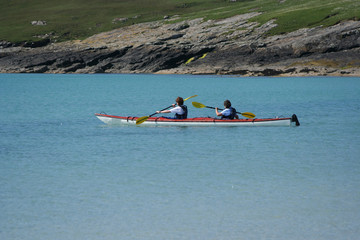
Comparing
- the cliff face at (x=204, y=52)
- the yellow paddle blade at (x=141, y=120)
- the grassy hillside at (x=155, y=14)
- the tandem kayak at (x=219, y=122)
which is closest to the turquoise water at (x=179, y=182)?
the tandem kayak at (x=219, y=122)

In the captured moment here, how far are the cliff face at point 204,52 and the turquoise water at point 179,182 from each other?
6395cm

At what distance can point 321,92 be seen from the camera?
6084cm

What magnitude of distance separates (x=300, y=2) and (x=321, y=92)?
9188cm

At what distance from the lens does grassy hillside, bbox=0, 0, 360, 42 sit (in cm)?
11418

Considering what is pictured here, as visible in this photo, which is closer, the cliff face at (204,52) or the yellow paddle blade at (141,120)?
the yellow paddle blade at (141,120)

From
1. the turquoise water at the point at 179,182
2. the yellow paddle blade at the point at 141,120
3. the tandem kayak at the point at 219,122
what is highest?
the turquoise water at the point at 179,182

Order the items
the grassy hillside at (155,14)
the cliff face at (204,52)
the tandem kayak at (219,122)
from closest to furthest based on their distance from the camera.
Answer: the tandem kayak at (219,122) → the cliff face at (204,52) → the grassy hillside at (155,14)

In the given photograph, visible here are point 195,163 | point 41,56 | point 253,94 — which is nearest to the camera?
point 195,163

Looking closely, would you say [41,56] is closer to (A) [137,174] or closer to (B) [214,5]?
(B) [214,5]

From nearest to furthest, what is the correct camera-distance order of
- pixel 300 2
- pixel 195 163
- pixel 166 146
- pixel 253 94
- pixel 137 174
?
pixel 137 174 → pixel 195 163 → pixel 166 146 → pixel 253 94 → pixel 300 2

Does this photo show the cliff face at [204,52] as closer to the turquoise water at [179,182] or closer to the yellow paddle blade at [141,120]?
the yellow paddle blade at [141,120]

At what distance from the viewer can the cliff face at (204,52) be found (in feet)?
309

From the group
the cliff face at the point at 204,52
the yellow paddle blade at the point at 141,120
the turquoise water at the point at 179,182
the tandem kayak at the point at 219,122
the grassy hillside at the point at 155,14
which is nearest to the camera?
the turquoise water at the point at 179,182

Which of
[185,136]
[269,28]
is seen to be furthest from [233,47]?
[185,136]
